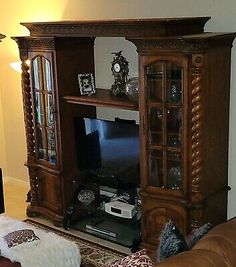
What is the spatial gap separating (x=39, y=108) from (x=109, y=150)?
860 millimetres

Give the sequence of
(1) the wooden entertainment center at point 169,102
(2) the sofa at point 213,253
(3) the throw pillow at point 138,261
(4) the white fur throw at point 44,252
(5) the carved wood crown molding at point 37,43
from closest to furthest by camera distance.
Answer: (2) the sofa at point 213,253 → (3) the throw pillow at point 138,261 → (4) the white fur throw at point 44,252 → (1) the wooden entertainment center at point 169,102 → (5) the carved wood crown molding at point 37,43

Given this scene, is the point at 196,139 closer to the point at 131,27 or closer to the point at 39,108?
the point at 131,27

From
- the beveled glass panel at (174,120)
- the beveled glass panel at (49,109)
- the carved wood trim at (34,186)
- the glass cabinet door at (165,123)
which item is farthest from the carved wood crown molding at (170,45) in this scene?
the carved wood trim at (34,186)

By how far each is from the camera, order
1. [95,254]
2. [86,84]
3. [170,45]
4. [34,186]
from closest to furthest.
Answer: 1. [170,45]
2. [95,254]
3. [86,84]
4. [34,186]

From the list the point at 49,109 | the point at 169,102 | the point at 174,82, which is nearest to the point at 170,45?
the point at 174,82

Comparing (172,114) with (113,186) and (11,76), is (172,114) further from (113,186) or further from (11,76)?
(11,76)

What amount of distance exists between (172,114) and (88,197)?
4.77 feet

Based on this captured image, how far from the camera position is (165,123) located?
3809 mm

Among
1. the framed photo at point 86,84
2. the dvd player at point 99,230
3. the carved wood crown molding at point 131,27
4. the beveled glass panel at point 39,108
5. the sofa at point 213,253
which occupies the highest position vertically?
the carved wood crown molding at point 131,27

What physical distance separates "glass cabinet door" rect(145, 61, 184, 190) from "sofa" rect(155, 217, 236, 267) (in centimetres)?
138

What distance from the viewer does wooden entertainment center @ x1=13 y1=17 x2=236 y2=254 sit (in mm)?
3611

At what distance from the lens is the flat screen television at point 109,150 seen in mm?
4309

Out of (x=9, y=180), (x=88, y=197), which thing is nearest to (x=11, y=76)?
(x=9, y=180)

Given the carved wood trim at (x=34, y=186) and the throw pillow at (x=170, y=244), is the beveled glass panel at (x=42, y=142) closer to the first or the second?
the carved wood trim at (x=34, y=186)
